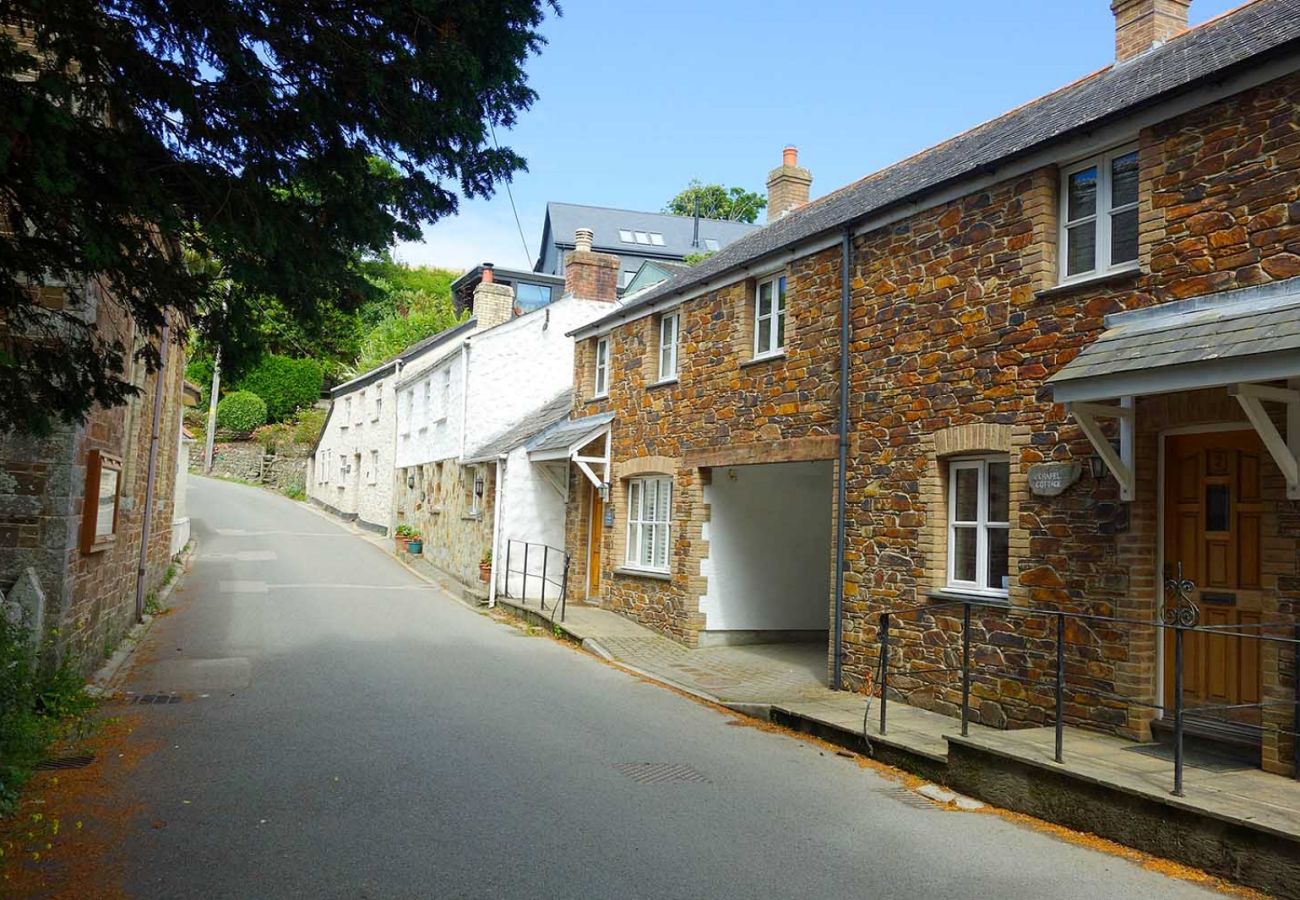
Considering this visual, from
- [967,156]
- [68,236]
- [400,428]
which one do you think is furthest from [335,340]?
[68,236]

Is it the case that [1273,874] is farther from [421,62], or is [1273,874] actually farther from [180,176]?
[180,176]

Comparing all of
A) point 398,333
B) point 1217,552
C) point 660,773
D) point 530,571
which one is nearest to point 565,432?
point 530,571

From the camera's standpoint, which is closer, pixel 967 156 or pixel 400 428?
pixel 967 156

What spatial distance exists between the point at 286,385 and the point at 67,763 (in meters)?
44.8

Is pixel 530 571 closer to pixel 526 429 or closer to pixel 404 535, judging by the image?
pixel 526 429

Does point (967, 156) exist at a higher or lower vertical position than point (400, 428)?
higher

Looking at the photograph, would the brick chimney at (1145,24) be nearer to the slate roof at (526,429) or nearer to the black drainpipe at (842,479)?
the black drainpipe at (842,479)

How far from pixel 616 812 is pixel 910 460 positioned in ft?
17.4

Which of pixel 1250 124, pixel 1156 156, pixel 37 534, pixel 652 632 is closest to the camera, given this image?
pixel 1250 124

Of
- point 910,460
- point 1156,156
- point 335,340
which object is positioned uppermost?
point 335,340

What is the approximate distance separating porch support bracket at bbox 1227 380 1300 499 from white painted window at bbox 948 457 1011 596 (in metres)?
2.79

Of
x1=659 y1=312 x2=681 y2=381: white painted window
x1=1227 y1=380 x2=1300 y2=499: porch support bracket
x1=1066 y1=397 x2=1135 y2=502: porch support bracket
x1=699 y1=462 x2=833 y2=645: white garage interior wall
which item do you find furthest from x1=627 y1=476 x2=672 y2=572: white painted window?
x1=1227 y1=380 x2=1300 y2=499: porch support bracket

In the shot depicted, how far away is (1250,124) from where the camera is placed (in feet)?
24.9

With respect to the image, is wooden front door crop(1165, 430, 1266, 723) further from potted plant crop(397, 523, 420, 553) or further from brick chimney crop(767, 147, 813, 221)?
potted plant crop(397, 523, 420, 553)
